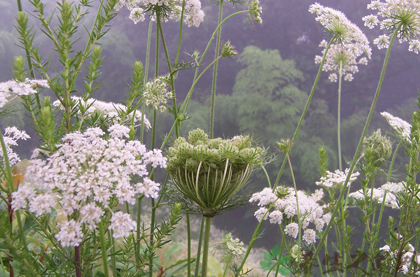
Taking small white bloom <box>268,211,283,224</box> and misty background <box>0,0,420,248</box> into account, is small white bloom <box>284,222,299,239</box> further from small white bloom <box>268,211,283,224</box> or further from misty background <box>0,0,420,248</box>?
misty background <box>0,0,420,248</box>

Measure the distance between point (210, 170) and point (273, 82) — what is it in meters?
8.59

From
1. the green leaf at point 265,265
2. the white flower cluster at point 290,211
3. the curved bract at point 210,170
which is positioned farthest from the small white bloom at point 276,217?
the green leaf at point 265,265

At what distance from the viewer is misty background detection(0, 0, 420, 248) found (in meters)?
8.34

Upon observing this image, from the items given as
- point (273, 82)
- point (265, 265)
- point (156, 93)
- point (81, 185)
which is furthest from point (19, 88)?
point (273, 82)

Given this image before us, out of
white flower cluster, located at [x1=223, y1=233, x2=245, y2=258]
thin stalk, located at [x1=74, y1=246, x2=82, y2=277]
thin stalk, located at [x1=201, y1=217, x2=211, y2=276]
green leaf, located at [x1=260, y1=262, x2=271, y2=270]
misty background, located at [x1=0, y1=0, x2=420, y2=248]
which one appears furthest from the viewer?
misty background, located at [x1=0, y1=0, x2=420, y2=248]

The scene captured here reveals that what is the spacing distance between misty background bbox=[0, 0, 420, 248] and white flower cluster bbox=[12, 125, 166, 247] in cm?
743

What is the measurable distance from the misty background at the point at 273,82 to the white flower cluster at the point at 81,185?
7432 millimetres

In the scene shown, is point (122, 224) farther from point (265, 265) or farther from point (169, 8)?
point (265, 265)

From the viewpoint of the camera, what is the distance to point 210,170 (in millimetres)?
982

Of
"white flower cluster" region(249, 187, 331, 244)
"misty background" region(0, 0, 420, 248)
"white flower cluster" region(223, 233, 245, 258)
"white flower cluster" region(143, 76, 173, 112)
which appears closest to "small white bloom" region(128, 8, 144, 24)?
"white flower cluster" region(143, 76, 173, 112)

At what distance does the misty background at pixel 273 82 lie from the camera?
834 centimetres

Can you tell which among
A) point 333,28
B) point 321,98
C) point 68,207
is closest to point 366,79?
point 321,98

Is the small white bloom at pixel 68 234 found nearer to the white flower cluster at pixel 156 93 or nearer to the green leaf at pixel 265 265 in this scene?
the white flower cluster at pixel 156 93

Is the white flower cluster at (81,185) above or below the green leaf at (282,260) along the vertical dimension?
above
